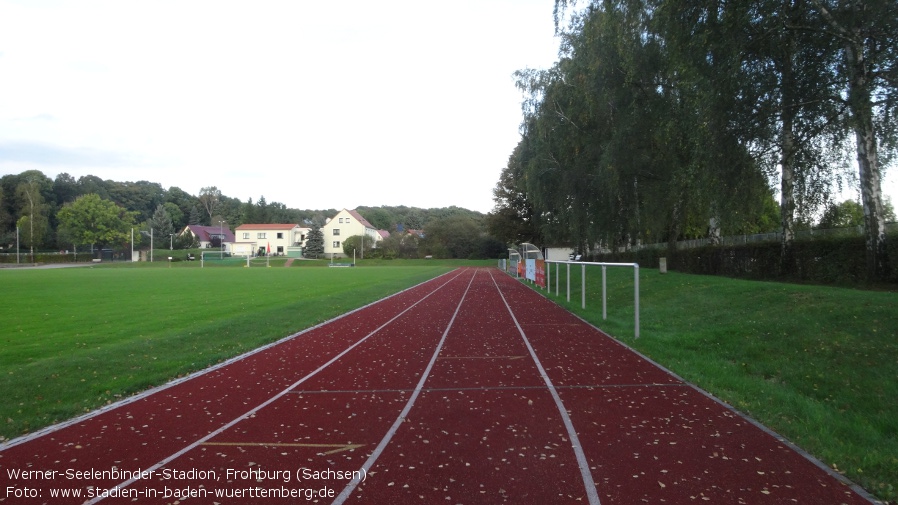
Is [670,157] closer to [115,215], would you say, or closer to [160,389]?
[160,389]

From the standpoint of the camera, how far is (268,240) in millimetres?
108312

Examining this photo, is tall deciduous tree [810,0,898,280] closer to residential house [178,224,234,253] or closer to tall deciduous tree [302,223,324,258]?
tall deciduous tree [302,223,324,258]

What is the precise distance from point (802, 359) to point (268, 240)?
10771cm

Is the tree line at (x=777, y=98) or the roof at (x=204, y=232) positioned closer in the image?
the tree line at (x=777, y=98)

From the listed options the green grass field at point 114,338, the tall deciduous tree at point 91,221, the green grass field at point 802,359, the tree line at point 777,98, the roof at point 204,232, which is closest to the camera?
the green grass field at point 802,359

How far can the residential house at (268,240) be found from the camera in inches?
4218

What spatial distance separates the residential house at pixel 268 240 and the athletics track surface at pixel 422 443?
102 meters

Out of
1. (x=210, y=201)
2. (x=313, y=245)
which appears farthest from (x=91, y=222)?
(x=210, y=201)

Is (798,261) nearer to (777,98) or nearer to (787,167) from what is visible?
(787,167)

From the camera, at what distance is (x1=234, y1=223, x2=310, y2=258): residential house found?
10712 centimetres

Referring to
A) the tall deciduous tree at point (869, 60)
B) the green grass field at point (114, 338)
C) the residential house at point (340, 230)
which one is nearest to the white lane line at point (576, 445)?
the green grass field at point (114, 338)

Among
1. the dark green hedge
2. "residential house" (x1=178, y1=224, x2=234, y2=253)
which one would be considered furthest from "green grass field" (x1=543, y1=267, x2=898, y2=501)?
"residential house" (x1=178, y1=224, x2=234, y2=253)

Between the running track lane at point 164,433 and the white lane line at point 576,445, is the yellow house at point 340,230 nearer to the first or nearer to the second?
the running track lane at point 164,433

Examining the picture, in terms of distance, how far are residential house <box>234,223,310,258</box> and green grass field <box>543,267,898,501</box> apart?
99762 mm
